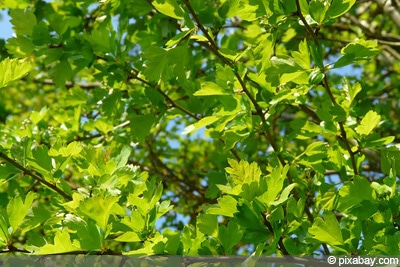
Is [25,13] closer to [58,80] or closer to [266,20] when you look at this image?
[58,80]

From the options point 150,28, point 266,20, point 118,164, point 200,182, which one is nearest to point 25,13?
point 150,28

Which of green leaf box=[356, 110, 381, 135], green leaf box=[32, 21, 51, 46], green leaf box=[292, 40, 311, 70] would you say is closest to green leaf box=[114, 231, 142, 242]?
green leaf box=[292, 40, 311, 70]

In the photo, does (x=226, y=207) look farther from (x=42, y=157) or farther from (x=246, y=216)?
(x=42, y=157)

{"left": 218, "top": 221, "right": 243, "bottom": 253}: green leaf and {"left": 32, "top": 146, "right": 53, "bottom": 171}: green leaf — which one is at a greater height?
{"left": 32, "top": 146, "right": 53, "bottom": 171}: green leaf

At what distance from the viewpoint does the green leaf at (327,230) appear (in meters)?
1.47

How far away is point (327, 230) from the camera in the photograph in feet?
4.88

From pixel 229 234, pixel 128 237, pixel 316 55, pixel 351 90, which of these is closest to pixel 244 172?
pixel 229 234

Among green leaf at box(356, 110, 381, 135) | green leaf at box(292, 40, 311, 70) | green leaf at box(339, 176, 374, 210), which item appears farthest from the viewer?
green leaf at box(356, 110, 381, 135)

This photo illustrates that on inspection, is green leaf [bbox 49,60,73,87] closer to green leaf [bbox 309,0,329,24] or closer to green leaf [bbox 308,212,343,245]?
green leaf [bbox 309,0,329,24]

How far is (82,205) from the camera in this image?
4.69ft

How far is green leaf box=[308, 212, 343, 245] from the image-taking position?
1470 mm

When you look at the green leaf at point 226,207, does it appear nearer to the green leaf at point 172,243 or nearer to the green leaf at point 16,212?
the green leaf at point 172,243

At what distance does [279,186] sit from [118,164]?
60cm

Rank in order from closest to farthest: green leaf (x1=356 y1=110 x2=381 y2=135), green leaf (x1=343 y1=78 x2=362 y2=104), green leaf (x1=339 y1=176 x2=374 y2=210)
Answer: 1. green leaf (x1=339 y1=176 x2=374 y2=210)
2. green leaf (x1=356 y1=110 x2=381 y2=135)
3. green leaf (x1=343 y1=78 x2=362 y2=104)
